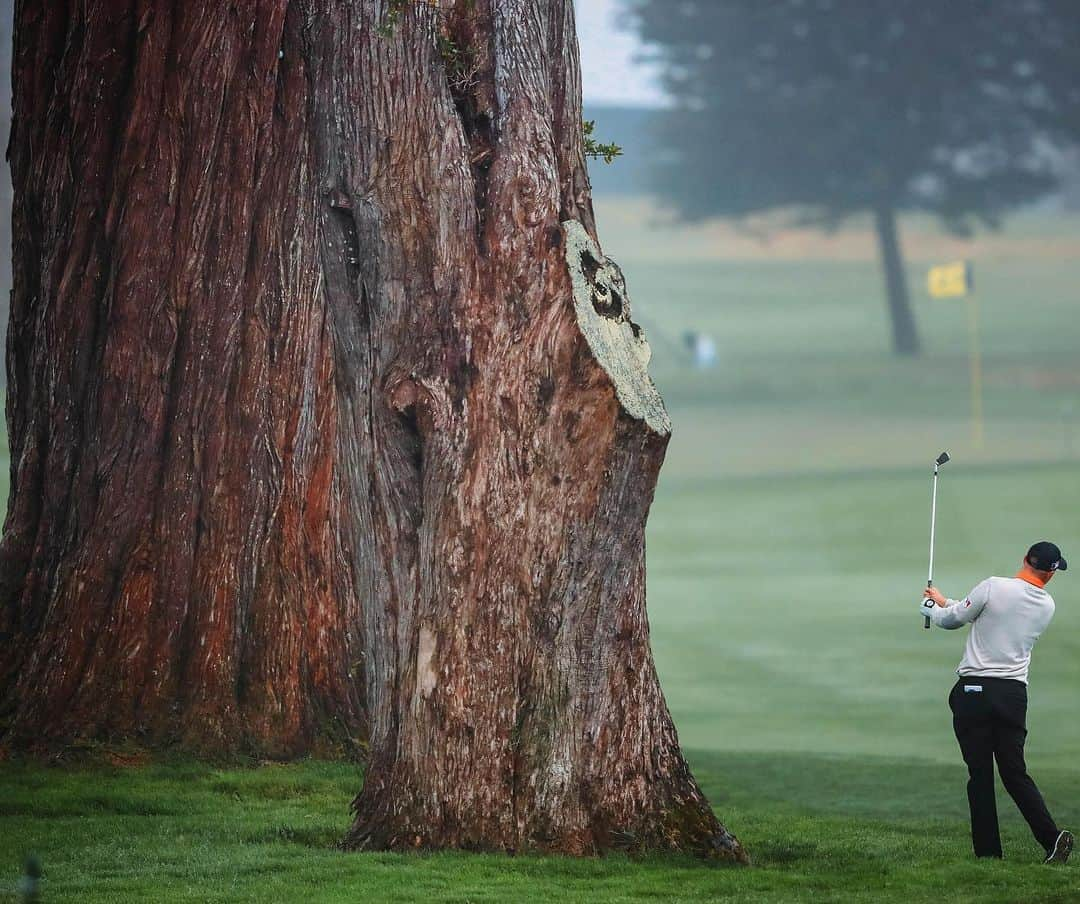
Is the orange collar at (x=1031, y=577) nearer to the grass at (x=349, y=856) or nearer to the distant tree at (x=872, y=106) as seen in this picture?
the grass at (x=349, y=856)

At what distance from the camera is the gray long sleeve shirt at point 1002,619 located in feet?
25.7

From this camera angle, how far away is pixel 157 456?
33.6 ft

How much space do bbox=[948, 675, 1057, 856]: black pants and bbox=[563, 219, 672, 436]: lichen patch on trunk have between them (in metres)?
1.76

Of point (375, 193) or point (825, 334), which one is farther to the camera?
point (825, 334)

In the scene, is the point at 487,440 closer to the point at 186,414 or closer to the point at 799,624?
the point at 186,414

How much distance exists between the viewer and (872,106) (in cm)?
4228

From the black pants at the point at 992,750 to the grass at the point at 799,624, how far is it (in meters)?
0.17

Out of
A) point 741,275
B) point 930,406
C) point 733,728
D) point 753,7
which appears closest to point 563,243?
point 733,728

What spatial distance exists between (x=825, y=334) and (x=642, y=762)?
38841 mm

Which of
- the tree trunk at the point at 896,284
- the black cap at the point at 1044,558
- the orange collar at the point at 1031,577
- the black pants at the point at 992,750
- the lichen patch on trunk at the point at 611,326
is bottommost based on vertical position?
the black pants at the point at 992,750

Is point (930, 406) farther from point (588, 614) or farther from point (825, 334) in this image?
point (588, 614)

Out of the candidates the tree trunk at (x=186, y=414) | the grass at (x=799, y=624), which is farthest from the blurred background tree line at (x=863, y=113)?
the tree trunk at (x=186, y=414)

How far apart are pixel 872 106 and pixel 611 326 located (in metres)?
36.1

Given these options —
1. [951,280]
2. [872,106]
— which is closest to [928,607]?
[951,280]
